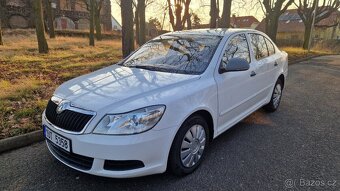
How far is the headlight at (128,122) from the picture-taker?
2633 millimetres

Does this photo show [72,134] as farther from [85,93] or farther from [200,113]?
[200,113]

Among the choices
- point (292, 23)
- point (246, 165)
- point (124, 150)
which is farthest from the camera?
point (292, 23)

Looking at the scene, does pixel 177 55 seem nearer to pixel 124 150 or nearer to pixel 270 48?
pixel 124 150

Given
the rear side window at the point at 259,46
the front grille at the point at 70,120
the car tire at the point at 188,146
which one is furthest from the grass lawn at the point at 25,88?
the rear side window at the point at 259,46

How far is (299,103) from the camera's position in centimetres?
641

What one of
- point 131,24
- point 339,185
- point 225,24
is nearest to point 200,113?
point 339,185

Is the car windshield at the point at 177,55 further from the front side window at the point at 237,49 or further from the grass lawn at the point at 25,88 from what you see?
the grass lawn at the point at 25,88

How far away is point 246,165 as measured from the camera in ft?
11.4

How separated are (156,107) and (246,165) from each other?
150 cm

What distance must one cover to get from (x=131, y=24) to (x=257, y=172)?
266 inches

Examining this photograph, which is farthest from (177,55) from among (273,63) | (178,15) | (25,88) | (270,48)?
(178,15)

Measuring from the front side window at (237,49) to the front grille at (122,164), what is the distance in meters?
1.83

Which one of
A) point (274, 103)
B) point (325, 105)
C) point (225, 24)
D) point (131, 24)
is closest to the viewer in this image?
point (274, 103)

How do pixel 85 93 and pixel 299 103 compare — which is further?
pixel 299 103
